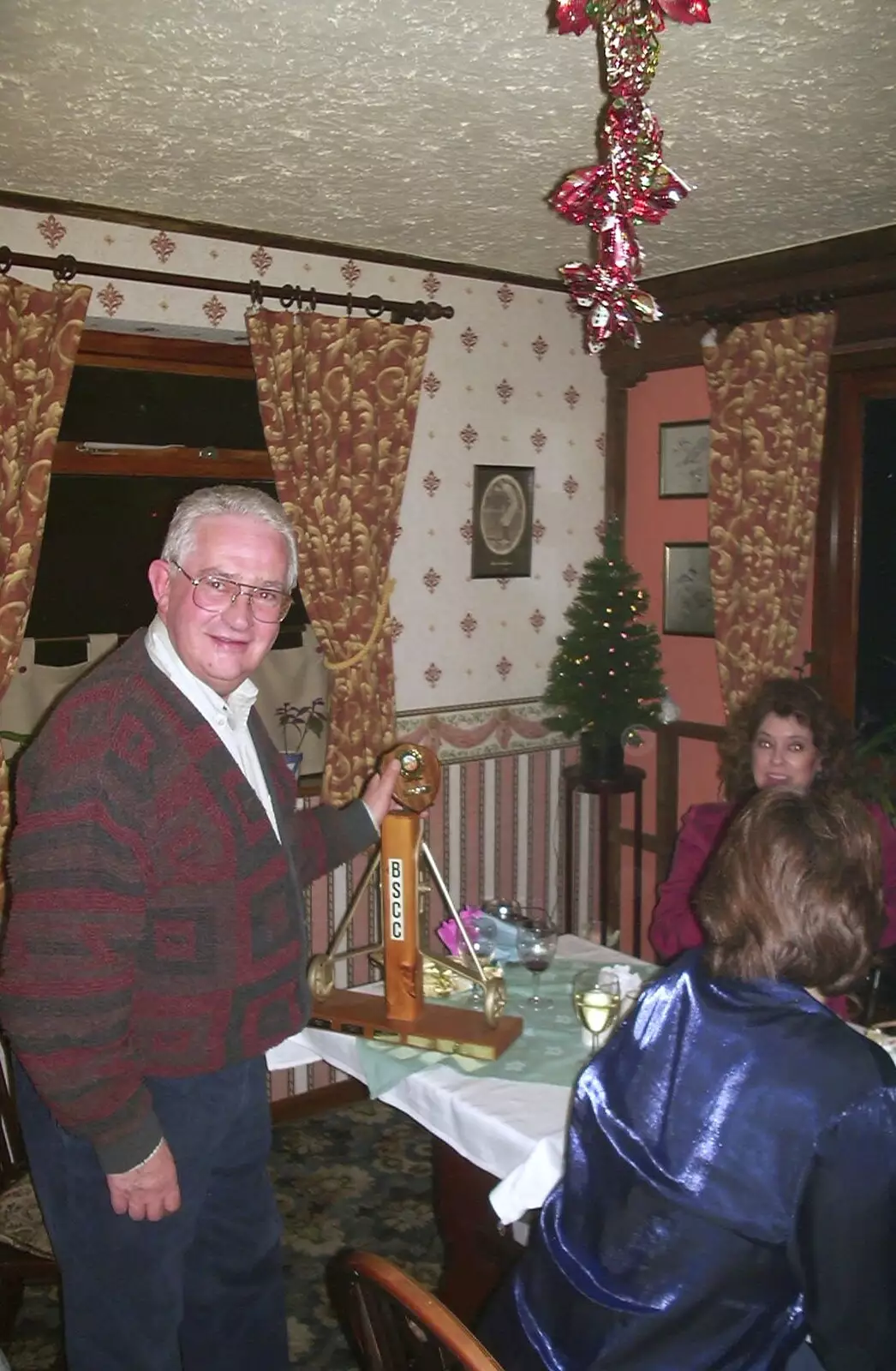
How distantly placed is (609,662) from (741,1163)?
2.56 metres

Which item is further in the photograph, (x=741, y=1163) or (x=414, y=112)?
(x=414, y=112)

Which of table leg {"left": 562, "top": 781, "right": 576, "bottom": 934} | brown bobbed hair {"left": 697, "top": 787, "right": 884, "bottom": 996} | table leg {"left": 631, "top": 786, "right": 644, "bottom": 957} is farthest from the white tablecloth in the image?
table leg {"left": 631, "top": 786, "right": 644, "bottom": 957}

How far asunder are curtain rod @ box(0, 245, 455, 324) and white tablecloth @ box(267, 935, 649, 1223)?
206 centimetres

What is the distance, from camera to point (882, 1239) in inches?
50.8

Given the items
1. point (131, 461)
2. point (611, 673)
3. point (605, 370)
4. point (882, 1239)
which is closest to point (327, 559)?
point (131, 461)

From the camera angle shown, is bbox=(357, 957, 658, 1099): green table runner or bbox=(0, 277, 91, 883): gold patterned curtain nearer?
bbox=(357, 957, 658, 1099): green table runner

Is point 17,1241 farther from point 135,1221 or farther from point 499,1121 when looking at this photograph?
point 499,1121

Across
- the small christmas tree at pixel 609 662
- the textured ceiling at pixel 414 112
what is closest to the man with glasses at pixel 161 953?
the textured ceiling at pixel 414 112

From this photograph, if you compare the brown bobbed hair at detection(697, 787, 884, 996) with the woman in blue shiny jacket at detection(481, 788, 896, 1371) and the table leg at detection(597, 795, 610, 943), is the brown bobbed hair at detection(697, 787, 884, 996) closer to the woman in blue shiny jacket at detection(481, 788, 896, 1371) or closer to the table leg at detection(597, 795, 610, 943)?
the woman in blue shiny jacket at detection(481, 788, 896, 1371)

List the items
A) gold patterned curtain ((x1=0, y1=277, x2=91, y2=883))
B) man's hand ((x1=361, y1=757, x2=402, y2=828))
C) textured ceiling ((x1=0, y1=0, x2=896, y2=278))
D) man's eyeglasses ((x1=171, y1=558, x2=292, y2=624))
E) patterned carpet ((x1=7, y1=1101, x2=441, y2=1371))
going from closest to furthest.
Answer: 1. man's eyeglasses ((x1=171, y1=558, x2=292, y2=624))
2. textured ceiling ((x1=0, y1=0, x2=896, y2=278))
3. man's hand ((x1=361, y1=757, x2=402, y2=828))
4. patterned carpet ((x1=7, y1=1101, x2=441, y2=1371))
5. gold patterned curtain ((x1=0, y1=277, x2=91, y2=883))

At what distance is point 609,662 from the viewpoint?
12.4 feet

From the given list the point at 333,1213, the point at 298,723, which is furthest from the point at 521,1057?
the point at 298,723

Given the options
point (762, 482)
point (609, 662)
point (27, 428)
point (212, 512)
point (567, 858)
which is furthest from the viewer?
point (567, 858)

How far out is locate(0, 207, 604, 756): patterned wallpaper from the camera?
354 cm
